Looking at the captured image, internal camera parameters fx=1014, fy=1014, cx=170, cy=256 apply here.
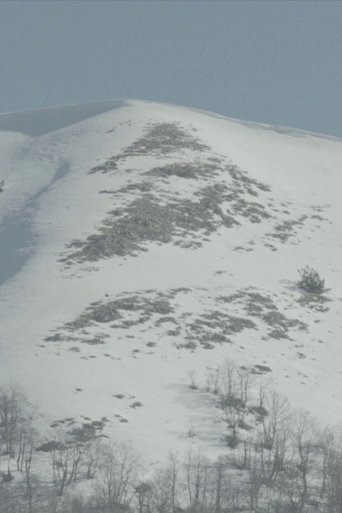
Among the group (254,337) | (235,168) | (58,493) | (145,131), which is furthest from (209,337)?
(145,131)

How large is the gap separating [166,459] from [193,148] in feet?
181

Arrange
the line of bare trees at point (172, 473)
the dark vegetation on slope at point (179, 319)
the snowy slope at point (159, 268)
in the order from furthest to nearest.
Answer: the dark vegetation on slope at point (179, 319), the snowy slope at point (159, 268), the line of bare trees at point (172, 473)

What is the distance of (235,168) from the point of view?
90.9 m

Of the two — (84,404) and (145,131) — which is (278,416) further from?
(145,131)

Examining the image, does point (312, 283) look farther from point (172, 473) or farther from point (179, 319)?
point (172, 473)

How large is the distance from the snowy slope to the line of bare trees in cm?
153

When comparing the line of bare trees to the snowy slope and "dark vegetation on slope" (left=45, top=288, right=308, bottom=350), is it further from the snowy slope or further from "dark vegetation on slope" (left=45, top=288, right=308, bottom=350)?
"dark vegetation on slope" (left=45, top=288, right=308, bottom=350)

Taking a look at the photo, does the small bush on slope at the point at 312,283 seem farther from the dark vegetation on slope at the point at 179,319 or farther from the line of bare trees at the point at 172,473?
the line of bare trees at the point at 172,473

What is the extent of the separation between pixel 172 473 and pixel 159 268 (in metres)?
26.7

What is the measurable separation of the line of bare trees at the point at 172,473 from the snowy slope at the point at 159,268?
5.02 feet

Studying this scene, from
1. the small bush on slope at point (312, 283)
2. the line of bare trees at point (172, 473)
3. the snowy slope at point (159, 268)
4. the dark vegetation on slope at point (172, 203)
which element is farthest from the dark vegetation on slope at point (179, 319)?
the line of bare trees at point (172, 473)

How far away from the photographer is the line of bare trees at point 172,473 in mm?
37938

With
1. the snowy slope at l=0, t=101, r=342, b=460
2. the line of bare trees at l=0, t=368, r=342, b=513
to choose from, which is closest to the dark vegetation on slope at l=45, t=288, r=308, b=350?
the snowy slope at l=0, t=101, r=342, b=460

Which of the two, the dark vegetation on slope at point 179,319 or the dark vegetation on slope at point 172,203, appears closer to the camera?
the dark vegetation on slope at point 179,319
